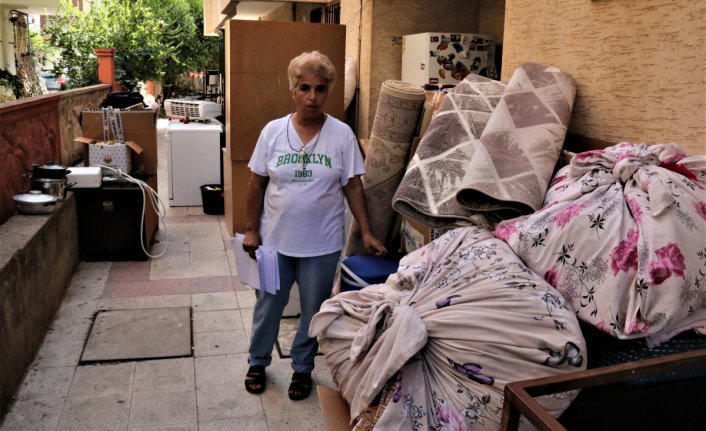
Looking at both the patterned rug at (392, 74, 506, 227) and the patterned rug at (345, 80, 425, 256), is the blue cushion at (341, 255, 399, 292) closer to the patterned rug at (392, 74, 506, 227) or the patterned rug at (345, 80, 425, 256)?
the patterned rug at (345, 80, 425, 256)

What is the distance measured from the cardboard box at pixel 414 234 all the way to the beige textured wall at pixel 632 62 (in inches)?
35.0

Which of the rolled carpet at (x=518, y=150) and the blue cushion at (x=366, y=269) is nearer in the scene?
the rolled carpet at (x=518, y=150)

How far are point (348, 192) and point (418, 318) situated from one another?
126 cm

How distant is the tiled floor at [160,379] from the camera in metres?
3.21

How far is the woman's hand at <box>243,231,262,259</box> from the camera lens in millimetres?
3223

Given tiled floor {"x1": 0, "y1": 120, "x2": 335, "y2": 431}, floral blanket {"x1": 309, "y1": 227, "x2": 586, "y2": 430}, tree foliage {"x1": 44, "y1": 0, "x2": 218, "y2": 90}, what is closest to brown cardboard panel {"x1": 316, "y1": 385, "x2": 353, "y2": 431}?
floral blanket {"x1": 309, "y1": 227, "x2": 586, "y2": 430}

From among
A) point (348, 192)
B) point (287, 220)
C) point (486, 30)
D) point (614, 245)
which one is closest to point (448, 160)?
point (348, 192)

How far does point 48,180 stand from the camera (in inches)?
189

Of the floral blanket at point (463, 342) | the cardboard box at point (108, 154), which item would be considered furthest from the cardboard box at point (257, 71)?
the floral blanket at point (463, 342)

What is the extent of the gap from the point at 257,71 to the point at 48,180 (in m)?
2.16

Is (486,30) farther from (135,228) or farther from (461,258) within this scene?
(461,258)

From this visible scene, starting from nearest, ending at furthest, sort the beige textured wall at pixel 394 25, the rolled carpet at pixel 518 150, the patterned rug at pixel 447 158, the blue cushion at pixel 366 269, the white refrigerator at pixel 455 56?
the rolled carpet at pixel 518 150 → the patterned rug at pixel 447 158 → the blue cushion at pixel 366 269 → the white refrigerator at pixel 455 56 → the beige textured wall at pixel 394 25

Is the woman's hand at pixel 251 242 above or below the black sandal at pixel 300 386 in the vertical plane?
above

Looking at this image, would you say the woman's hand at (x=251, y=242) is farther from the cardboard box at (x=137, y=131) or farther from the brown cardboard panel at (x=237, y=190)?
the cardboard box at (x=137, y=131)
